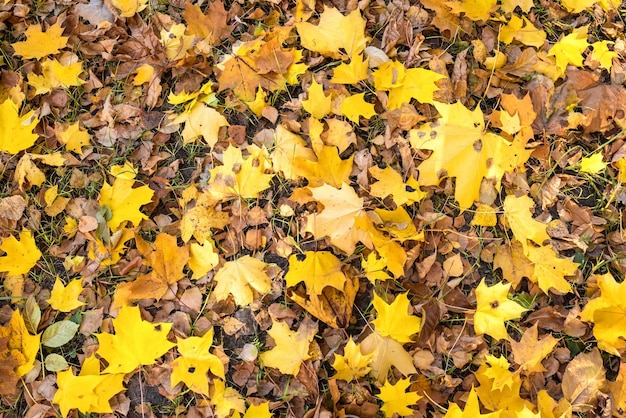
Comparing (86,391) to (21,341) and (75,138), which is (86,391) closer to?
(21,341)

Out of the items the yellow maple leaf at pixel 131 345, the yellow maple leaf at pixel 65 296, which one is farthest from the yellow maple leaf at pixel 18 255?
the yellow maple leaf at pixel 131 345

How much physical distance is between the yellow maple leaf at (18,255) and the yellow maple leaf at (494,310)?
163cm

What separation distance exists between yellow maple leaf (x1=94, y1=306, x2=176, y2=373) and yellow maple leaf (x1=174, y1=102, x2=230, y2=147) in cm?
71

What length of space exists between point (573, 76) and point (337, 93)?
97cm

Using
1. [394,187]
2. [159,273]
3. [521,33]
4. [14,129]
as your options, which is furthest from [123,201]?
[521,33]

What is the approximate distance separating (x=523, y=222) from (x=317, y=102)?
0.91 m

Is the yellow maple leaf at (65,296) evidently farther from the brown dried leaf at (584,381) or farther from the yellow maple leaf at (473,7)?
the yellow maple leaf at (473,7)

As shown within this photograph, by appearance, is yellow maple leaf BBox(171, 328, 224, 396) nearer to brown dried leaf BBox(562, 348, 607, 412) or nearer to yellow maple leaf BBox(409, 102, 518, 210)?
yellow maple leaf BBox(409, 102, 518, 210)

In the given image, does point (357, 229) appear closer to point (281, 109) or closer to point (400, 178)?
point (400, 178)

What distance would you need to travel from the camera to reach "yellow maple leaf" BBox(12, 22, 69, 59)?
2.29m

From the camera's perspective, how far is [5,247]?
2004mm

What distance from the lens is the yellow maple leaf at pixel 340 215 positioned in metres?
1.97

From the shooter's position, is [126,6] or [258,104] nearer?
[258,104]

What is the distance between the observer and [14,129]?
215cm
